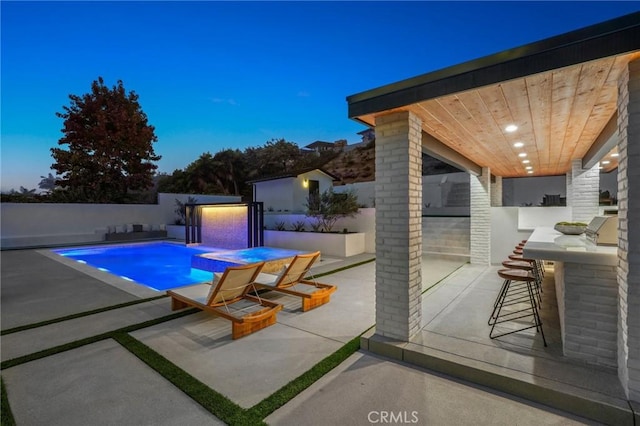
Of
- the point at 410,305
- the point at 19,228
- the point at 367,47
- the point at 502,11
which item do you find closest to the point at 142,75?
the point at 19,228

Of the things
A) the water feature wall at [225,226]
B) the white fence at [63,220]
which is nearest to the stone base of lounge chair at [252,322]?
the water feature wall at [225,226]

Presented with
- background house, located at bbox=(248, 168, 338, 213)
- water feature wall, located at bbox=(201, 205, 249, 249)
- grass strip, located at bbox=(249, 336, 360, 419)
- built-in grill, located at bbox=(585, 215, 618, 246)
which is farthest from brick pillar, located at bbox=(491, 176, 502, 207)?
grass strip, located at bbox=(249, 336, 360, 419)

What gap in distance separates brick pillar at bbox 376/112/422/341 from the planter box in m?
6.94

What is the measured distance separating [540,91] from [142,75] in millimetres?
29855

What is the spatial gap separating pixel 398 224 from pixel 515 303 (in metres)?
3.18

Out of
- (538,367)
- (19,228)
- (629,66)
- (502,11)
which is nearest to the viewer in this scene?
(629,66)

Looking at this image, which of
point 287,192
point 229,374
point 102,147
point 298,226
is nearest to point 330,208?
point 298,226

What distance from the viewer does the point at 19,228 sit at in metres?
15.2

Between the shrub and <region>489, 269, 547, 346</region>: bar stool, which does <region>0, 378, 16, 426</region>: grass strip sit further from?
the shrub

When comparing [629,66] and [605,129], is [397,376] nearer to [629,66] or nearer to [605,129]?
[629,66]

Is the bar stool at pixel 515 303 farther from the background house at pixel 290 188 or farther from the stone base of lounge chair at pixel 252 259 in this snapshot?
the background house at pixel 290 188

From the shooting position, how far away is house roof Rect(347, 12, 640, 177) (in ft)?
7.46

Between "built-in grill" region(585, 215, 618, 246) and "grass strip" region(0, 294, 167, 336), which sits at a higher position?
"built-in grill" region(585, 215, 618, 246)

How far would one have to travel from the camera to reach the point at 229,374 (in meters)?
3.00
